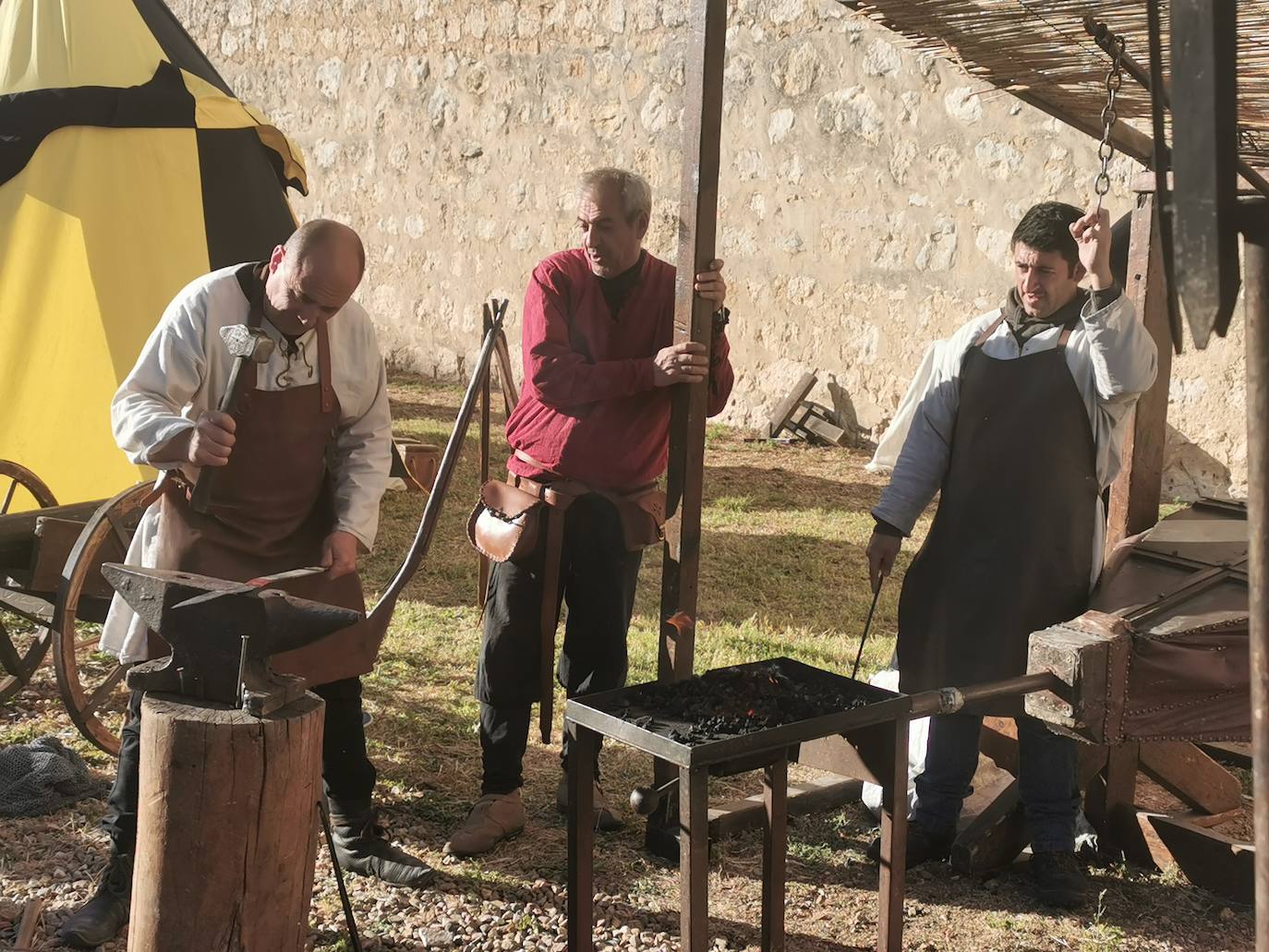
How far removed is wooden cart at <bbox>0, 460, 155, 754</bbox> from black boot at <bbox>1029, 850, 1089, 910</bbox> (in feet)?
8.61

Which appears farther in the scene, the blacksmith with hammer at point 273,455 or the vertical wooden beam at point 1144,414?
the vertical wooden beam at point 1144,414

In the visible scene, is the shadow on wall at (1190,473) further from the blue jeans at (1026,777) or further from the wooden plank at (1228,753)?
the blue jeans at (1026,777)

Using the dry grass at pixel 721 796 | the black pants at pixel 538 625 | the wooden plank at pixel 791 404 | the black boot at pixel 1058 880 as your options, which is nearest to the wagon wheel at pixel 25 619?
the dry grass at pixel 721 796

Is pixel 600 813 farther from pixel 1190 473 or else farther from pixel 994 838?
pixel 1190 473

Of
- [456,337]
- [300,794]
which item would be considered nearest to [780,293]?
[456,337]

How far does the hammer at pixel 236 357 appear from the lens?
2.61 m

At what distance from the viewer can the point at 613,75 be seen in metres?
9.53

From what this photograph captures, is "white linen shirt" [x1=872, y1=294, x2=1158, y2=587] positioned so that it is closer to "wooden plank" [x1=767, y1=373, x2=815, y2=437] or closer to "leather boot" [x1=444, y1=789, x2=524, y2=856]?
"leather boot" [x1=444, y1=789, x2=524, y2=856]

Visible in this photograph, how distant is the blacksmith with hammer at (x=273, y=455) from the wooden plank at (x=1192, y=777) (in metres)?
2.12

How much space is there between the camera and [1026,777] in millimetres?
3346

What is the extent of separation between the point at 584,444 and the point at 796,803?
50.3 inches

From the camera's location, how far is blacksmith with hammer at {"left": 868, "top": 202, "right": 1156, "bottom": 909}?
3207mm

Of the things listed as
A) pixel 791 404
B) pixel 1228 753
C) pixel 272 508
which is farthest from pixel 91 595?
pixel 791 404

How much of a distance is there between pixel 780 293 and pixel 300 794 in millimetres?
7247
